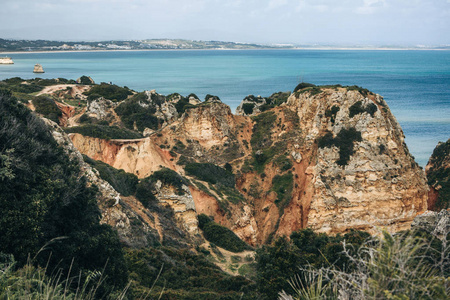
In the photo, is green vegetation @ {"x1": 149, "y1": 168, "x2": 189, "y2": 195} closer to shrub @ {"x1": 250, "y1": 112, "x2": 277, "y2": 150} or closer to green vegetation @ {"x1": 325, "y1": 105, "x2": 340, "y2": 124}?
shrub @ {"x1": 250, "y1": 112, "x2": 277, "y2": 150}

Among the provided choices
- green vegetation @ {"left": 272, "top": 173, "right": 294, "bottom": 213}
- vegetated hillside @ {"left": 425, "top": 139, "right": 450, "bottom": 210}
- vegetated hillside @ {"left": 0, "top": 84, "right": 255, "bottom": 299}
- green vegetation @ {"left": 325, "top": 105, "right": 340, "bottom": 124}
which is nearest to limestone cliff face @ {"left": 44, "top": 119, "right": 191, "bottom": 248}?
vegetated hillside @ {"left": 0, "top": 84, "right": 255, "bottom": 299}

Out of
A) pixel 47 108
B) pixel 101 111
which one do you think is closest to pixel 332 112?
pixel 101 111

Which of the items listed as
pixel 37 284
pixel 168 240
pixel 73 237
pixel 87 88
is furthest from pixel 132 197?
pixel 87 88

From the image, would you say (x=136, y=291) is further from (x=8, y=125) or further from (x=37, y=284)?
(x=8, y=125)

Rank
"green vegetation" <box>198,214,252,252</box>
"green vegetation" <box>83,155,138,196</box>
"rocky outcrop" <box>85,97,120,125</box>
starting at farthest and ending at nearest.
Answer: "rocky outcrop" <box>85,97,120,125</box> < "green vegetation" <box>198,214,252,252</box> < "green vegetation" <box>83,155,138,196</box>

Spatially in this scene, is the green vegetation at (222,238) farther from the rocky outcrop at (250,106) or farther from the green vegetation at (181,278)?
the rocky outcrop at (250,106)

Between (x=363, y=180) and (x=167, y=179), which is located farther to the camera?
(x=363, y=180)

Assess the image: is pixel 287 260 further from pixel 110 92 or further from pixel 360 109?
pixel 110 92
